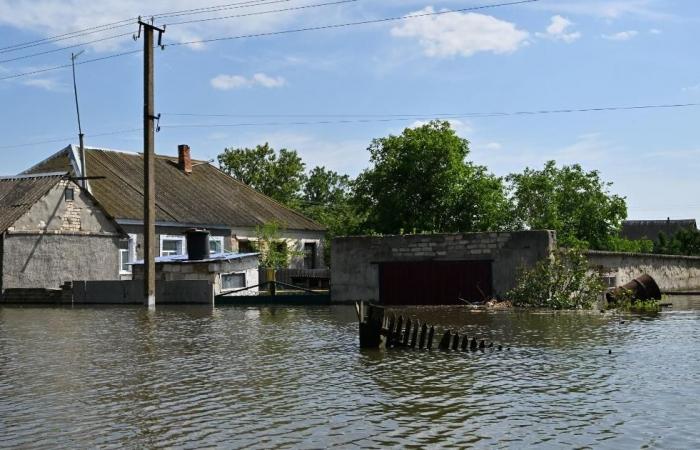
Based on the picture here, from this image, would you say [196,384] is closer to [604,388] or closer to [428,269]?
[604,388]

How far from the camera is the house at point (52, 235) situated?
111ft

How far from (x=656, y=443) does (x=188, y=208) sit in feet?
118

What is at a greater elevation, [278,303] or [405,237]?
[405,237]

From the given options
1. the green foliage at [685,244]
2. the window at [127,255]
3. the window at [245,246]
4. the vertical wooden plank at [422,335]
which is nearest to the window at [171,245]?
the window at [127,255]

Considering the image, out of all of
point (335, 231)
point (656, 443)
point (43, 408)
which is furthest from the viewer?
point (335, 231)

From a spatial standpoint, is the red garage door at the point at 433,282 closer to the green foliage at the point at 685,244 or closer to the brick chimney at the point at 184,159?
the brick chimney at the point at 184,159

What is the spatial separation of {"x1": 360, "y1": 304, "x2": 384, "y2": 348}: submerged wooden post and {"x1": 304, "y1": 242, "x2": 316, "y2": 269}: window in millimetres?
32517

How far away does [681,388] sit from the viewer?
1111cm

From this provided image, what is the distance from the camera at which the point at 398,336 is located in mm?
15906

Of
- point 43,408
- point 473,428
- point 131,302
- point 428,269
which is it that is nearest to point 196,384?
point 43,408

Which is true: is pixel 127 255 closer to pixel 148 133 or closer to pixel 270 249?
pixel 270 249

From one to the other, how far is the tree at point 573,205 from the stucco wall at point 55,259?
1030 inches

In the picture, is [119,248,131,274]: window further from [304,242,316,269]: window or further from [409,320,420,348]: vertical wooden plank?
[409,320,420,348]: vertical wooden plank

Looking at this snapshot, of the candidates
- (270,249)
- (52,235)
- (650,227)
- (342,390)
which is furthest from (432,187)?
(650,227)
